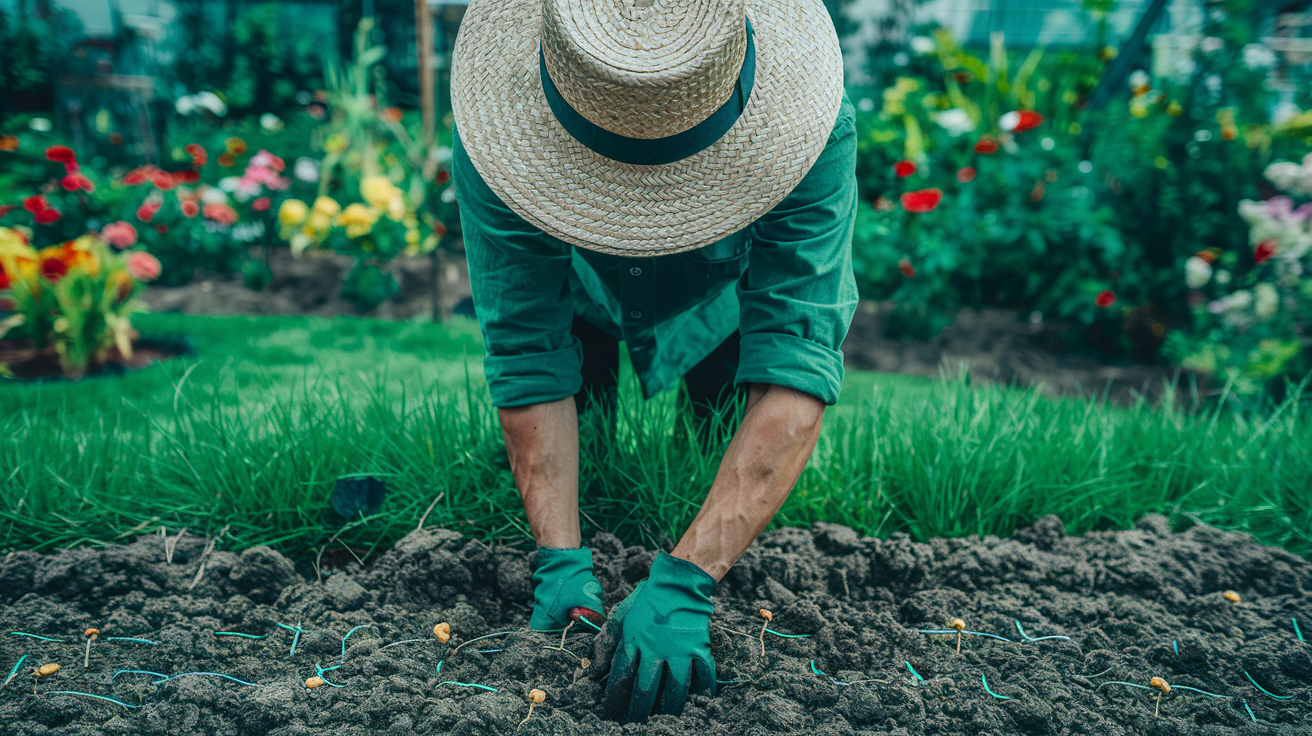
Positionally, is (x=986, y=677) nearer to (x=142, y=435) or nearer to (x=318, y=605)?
(x=318, y=605)

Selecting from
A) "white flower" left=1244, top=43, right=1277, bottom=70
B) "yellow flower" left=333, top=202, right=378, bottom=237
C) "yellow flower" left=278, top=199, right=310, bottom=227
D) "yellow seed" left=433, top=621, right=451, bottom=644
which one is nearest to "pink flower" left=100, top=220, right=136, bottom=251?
"yellow flower" left=278, top=199, right=310, bottom=227

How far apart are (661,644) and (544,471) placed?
0.46 metres

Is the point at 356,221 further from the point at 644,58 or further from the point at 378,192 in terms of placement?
the point at 644,58

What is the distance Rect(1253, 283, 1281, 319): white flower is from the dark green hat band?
9.40 feet

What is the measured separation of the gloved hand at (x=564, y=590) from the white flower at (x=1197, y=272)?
3.16m

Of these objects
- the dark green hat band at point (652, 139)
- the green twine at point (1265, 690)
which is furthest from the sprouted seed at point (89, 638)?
the green twine at point (1265, 690)

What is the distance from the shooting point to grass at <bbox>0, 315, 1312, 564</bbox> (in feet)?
5.88

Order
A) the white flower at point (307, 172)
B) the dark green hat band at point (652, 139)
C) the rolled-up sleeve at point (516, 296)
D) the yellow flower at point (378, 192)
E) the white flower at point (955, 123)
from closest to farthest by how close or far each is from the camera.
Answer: the dark green hat band at point (652, 139) → the rolled-up sleeve at point (516, 296) → the white flower at point (955, 123) → the yellow flower at point (378, 192) → the white flower at point (307, 172)

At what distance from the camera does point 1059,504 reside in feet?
6.44

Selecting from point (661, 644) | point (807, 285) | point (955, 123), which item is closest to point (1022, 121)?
point (955, 123)

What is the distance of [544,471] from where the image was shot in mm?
1550

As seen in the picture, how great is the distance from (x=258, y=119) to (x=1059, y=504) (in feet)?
23.0

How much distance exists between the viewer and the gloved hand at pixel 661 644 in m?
1.22

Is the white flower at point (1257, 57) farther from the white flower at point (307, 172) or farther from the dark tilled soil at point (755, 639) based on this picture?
the white flower at point (307, 172)
